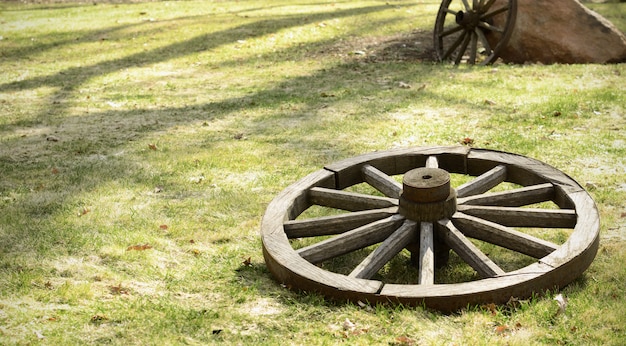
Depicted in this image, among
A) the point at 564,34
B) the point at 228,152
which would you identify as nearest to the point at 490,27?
the point at 564,34

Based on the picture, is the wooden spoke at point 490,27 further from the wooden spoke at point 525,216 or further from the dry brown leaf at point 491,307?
the dry brown leaf at point 491,307

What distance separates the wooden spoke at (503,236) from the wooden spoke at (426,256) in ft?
0.58

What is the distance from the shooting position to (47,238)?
425 cm

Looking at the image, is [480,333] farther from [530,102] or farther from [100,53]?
[100,53]

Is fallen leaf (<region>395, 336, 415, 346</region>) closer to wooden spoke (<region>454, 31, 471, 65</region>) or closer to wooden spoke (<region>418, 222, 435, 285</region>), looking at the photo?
wooden spoke (<region>418, 222, 435, 285</region>)

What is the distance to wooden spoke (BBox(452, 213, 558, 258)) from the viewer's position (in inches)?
134

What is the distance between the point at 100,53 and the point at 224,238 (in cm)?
701

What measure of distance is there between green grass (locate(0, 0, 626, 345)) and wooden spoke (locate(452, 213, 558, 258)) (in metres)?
0.23

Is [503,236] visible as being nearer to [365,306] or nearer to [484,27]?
[365,306]

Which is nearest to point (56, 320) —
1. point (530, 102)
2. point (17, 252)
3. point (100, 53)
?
point (17, 252)

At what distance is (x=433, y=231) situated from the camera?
358 cm

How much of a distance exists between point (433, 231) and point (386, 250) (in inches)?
11.9

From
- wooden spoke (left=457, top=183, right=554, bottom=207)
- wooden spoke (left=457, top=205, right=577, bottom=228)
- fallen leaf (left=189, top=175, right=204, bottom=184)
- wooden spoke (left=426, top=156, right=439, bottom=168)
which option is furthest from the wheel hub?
fallen leaf (left=189, top=175, right=204, bottom=184)

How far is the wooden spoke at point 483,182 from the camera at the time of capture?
3.97 metres
